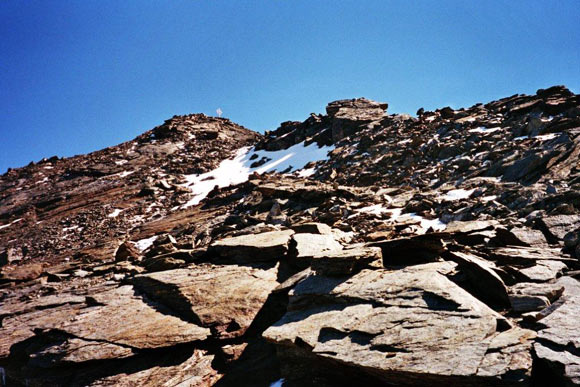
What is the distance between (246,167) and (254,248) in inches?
1487

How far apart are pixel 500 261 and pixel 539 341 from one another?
465 centimetres

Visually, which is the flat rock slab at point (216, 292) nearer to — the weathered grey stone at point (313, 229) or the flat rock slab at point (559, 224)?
the weathered grey stone at point (313, 229)

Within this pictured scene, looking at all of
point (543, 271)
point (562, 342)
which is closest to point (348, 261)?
point (562, 342)

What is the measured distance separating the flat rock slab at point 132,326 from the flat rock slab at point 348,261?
4.34 m

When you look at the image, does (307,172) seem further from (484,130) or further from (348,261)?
(348,261)

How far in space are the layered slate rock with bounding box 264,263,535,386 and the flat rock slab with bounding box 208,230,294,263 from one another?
13.0 ft

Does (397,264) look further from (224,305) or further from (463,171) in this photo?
(463,171)

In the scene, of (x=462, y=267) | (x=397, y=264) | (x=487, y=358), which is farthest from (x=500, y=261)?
(x=487, y=358)

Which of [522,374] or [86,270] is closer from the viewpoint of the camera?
[522,374]

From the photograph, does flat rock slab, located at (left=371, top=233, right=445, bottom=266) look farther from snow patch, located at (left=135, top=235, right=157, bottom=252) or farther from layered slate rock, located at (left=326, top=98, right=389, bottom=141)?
layered slate rock, located at (left=326, top=98, right=389, bottom=141)

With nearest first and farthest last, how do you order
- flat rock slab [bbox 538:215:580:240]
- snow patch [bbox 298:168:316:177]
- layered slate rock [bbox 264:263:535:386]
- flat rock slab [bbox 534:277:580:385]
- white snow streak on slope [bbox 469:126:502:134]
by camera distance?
flat rock slab [bbox 534:277:580:385] < layered slate rock [bbox 264:263:535:386] < flat rock slab [bbox 538:215:580:240] < white snow streak on slope [bbox 469:126:502:134] < snow patch [bbox 298:168:316:177]

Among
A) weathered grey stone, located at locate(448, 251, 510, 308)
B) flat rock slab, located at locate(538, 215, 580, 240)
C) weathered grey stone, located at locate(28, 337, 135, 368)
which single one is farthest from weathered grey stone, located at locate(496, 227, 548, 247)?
weathered grey stone, located at locate(28, 337, 135, 368)

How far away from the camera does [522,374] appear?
538cm

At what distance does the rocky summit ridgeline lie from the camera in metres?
6.67
